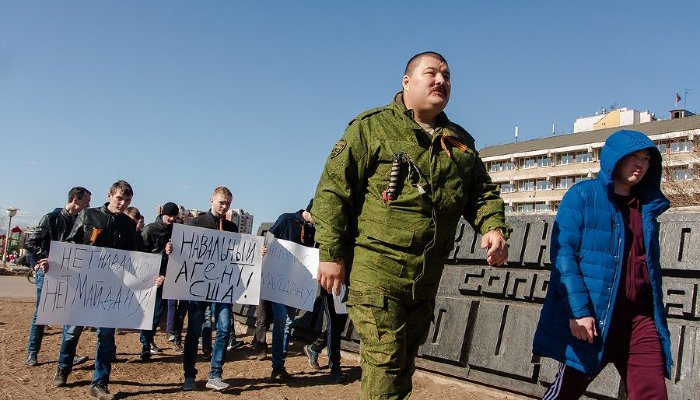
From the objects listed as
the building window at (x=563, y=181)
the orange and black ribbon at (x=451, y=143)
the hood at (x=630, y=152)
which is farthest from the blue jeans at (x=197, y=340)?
the building window at (x=563, y=181)

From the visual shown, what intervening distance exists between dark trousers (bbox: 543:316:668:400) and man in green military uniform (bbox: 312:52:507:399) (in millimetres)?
969

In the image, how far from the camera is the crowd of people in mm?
2877

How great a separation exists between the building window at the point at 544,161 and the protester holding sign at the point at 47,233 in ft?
276

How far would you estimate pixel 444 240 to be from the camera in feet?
9.89

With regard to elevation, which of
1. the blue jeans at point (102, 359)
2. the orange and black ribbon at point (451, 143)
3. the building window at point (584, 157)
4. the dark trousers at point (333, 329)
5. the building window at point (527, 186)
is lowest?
the blue jeans at point (102, 359)

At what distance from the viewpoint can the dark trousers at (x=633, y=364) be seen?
10.6 ft

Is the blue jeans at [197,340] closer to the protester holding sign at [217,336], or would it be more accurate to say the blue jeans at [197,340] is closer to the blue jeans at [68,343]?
the protester holding sign at [217,336]

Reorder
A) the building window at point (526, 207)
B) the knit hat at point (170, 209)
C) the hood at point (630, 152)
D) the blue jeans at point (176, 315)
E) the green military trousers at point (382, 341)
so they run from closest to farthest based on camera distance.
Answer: the green military trousers at point (382, 341), the hood at point (630, 152), the knit hat at point (170, 209), the blue jeans at point (176, 315), the building window at point (526, 207)

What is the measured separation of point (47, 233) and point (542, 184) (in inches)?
3382

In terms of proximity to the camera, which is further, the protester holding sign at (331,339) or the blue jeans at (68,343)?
the protester holding sign at (331,339)

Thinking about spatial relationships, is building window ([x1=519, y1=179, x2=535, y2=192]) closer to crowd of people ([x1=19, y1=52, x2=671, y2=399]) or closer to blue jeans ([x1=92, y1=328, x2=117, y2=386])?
blue jeans ([x1=92, y1=328, x2=117, y2=386])

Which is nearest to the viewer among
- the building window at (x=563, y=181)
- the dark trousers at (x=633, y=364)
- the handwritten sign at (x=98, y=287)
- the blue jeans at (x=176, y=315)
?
the dark trousers at (x=633, y=364)

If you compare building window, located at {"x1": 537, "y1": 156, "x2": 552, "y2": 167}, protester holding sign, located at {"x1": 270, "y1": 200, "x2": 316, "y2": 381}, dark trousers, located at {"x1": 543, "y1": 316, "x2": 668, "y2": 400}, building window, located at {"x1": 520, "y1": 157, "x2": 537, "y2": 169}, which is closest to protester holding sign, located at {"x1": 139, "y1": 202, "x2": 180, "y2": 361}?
protester holding sign, located at {"x1": 270, "y1": 200, "x2": 316, "y2": 381}

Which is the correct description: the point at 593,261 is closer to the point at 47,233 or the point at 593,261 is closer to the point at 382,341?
the point at 382,341
